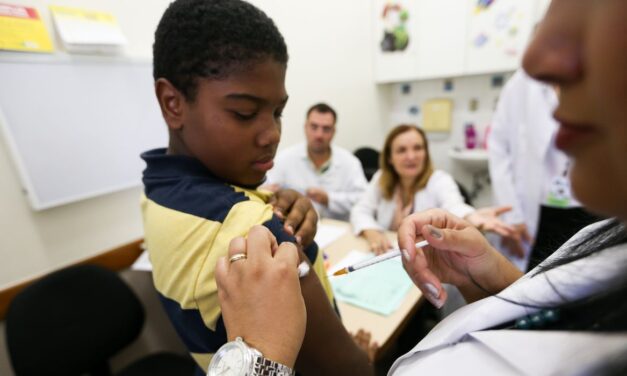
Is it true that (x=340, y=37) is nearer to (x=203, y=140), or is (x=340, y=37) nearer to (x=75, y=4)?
(x=75, y=4)

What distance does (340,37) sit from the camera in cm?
315

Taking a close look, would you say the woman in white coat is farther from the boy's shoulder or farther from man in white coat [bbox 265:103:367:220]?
the boy's shoulder

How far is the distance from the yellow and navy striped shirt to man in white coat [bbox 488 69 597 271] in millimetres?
1660

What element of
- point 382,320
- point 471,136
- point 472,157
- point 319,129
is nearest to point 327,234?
point 382,320

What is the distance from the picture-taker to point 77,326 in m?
1.27

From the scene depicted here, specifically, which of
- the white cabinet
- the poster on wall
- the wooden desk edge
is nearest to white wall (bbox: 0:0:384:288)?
the wooden desk edge

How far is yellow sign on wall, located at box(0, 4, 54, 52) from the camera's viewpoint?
1.25m

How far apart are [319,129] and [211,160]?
1.84 meters

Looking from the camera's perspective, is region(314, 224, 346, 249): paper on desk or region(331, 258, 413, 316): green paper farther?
region(314, 224, 346, 249): paper on desk

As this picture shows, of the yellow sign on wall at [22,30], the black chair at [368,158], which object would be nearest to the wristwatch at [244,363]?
the yellow sign on wall at [22,30]

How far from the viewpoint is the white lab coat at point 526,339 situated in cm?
35

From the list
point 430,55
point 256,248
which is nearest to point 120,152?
point 256,248

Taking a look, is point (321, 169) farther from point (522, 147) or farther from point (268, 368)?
point (268, 368)

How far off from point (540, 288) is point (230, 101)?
0.56m
